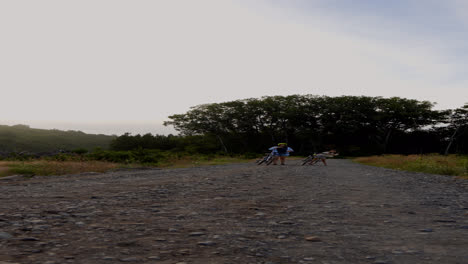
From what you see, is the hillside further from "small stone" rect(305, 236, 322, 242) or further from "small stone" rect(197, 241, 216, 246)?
"small stone" rect(305, 236, 322, 242)

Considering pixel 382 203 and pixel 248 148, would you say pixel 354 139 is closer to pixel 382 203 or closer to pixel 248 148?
pixel 248 148

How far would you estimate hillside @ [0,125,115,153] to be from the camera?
65.3m

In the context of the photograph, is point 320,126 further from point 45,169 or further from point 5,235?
point 5,235

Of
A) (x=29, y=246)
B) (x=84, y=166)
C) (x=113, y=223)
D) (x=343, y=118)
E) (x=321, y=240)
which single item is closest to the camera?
(x=29, y=246)

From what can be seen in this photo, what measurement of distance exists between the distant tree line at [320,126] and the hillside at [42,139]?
1868cm

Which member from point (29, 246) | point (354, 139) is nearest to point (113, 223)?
point (29, 246)

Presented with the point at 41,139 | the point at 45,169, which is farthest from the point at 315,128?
the point at 41,139

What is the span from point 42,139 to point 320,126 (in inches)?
2420

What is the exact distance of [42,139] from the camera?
76.2 m

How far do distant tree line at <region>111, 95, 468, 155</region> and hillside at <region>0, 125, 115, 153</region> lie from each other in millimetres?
18675

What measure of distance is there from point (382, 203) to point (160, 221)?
4.74m

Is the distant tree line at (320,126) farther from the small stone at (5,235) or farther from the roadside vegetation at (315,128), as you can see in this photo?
the small stone at (5,235)

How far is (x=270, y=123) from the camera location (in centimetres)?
6412

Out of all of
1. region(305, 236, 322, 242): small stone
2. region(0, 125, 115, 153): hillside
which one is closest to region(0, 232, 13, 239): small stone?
region(305, 236, 322, 242): small stone
